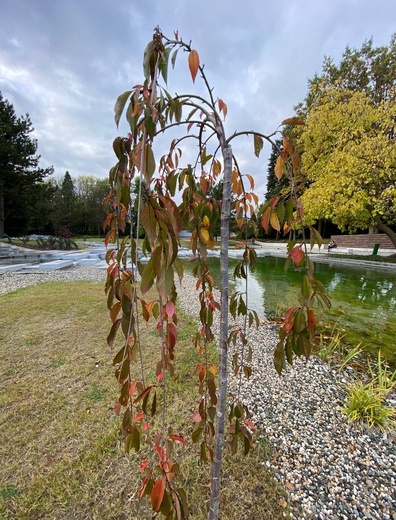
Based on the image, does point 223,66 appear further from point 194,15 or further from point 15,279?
point 15,279

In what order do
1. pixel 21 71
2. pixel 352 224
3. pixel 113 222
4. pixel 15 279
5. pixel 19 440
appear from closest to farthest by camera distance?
pixel 113 222, pixel 19 440, pixel 21 71, pixel 15 279, pixel 352 224

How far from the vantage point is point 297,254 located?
2.36ft

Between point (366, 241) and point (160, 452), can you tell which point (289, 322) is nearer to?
point (160, 452)

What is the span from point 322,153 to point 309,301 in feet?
42.0

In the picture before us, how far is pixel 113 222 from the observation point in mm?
819

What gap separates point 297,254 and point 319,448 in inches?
63.1

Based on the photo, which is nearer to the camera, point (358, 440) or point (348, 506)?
point (348, 506)

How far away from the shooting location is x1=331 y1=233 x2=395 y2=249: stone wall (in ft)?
63.2

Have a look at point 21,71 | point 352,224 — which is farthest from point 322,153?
point 21,71

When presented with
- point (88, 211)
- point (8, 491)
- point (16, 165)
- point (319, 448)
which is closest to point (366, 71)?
point (319, 448)

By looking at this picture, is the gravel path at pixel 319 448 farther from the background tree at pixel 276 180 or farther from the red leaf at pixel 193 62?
the red leaf at pixel 193 62

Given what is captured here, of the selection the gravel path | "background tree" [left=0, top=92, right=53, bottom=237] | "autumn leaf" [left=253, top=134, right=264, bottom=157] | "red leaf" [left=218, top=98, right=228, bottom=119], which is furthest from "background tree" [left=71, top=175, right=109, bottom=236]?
"autumn leaf" [left=253, top=134, right=264, bottom=157]

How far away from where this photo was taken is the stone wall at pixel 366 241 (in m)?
19.2

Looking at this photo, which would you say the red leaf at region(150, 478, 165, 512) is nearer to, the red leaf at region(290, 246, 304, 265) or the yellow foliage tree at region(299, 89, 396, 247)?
the red leaf at region(290, 246, 304, 265)
